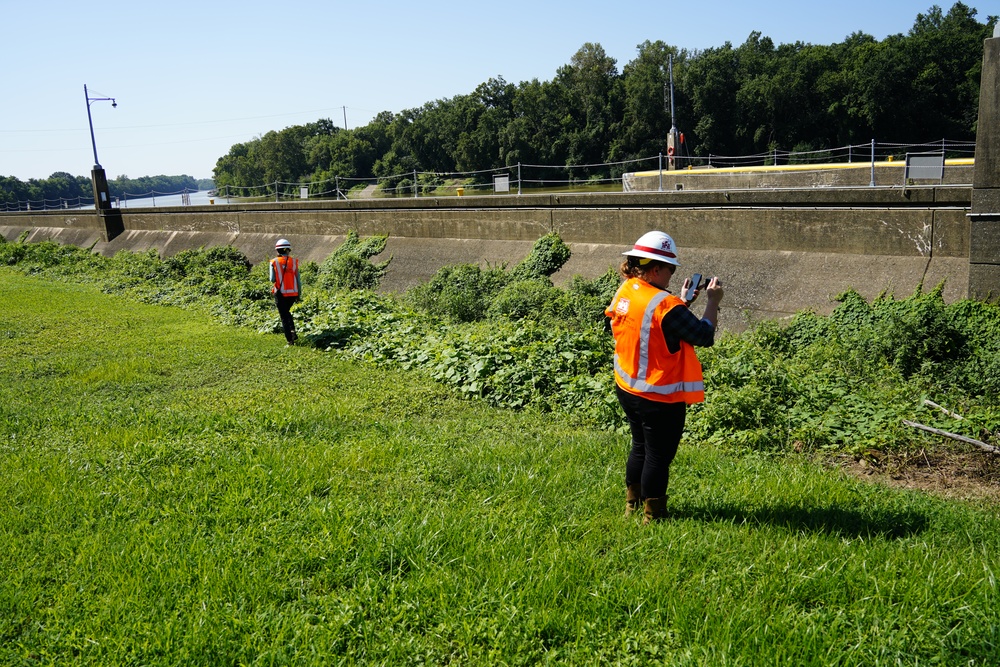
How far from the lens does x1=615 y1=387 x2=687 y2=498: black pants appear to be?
4.50 m

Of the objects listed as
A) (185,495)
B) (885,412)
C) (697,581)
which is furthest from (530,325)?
(697,581)

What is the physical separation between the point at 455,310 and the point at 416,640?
357 inches

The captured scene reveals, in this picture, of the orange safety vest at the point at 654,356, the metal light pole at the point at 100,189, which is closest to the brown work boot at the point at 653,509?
the orange safety vest at the point at 654,356

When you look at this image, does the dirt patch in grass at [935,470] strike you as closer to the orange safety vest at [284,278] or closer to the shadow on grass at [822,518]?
the shadow on grass at [822,518]

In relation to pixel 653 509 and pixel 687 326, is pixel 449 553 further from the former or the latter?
pixel 687 326

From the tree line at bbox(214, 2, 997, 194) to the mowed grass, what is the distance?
1622 inches

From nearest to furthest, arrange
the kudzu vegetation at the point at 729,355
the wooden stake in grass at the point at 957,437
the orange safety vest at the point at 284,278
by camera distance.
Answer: the wooden stake in grass at the point at 957,437
the kudzu vegetation at the point at 729,355
the orange safety vest at the point at 284,278

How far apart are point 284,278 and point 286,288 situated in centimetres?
16

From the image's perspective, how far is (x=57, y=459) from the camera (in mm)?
5980

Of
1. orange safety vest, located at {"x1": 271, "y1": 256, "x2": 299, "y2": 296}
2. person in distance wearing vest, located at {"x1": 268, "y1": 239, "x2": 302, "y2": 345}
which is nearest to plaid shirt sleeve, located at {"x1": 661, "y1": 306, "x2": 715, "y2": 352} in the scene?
person in distance wearing vest, located at {"x1": 268, "y1": 239, "x2": 302, "y2": 345}

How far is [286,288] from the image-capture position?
11.5 meters

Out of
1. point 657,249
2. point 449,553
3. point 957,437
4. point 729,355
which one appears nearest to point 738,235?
point 729,355

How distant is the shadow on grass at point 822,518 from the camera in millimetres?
4516

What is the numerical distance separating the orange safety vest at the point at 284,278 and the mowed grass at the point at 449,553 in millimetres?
4645
